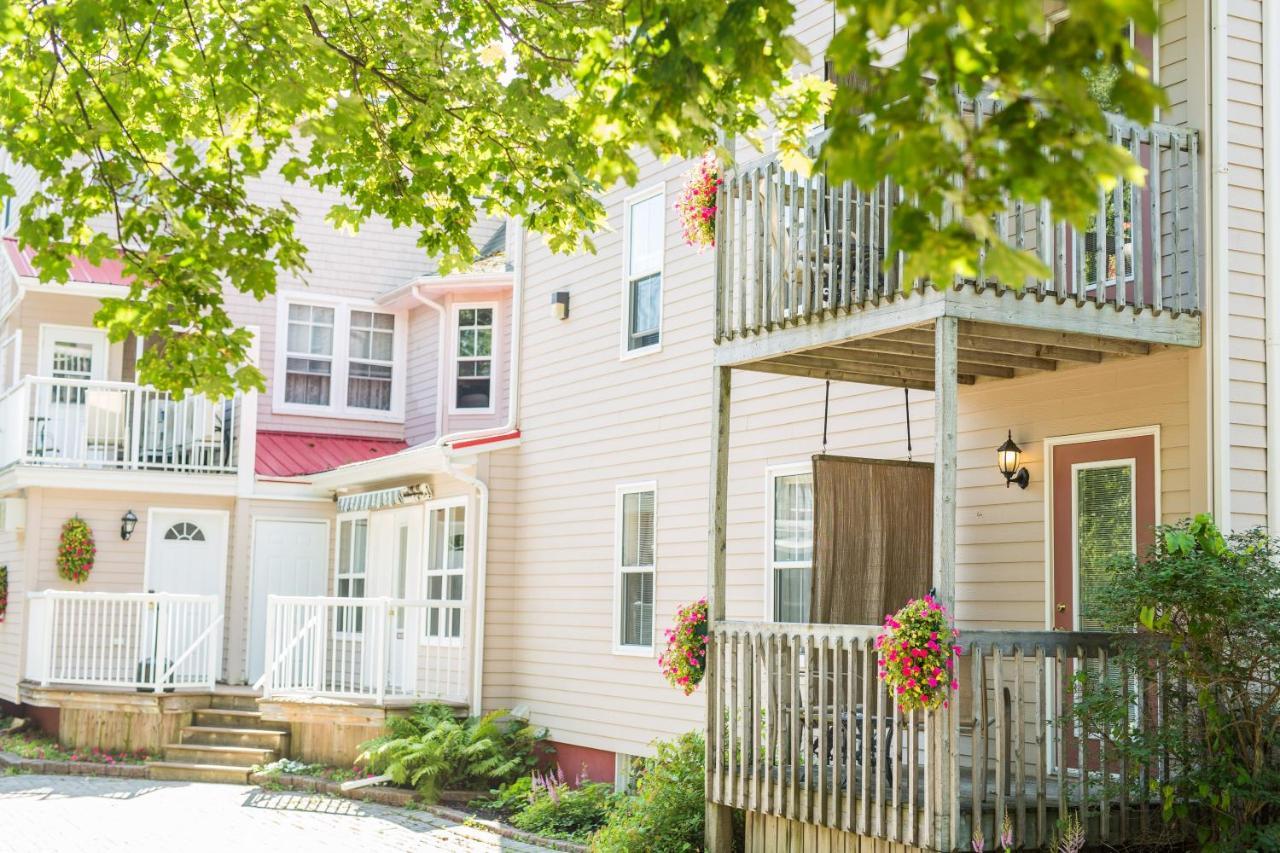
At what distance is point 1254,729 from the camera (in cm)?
782

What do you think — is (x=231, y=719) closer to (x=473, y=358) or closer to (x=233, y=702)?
(x=233, y=702)

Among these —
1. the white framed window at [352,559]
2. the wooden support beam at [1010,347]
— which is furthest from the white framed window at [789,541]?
the white framed window at [352,559]

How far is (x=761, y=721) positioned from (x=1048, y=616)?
201 centimetres

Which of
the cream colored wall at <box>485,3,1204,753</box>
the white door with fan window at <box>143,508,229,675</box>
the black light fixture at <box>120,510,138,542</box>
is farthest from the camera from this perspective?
the white door with fan window at <box>143,508,229,675</box>

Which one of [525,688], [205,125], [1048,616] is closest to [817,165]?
[1048,616]

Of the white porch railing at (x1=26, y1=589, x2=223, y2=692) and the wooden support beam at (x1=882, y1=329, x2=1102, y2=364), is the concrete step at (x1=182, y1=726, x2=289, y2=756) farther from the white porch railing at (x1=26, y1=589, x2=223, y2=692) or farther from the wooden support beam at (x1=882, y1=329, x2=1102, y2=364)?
the wooden support beam at (x1=882, y1=329, x2=1102, y2=364)

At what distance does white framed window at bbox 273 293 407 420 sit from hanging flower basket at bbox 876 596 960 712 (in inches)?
602

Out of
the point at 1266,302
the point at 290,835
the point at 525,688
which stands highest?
the point at 1266,302

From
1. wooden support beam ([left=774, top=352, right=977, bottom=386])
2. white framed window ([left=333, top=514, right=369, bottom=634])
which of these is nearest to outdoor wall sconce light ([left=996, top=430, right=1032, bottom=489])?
wooden support beam ([left=774, top=352, right=977, bottom=386])

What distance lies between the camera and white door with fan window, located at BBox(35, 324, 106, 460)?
1894 centimetres

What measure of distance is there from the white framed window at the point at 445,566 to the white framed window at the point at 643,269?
11.0 feet

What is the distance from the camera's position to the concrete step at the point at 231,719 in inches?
681

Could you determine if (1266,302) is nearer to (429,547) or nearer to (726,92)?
(726,92)

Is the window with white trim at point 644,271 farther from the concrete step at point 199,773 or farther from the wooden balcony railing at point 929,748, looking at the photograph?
the concrete step at point 199,773
